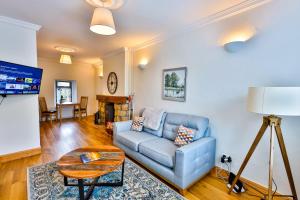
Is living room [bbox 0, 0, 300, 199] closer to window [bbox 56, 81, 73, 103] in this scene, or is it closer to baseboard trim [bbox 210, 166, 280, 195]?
baseboard trim [bbox 210, 166, 280, 195]

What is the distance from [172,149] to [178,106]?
104cm

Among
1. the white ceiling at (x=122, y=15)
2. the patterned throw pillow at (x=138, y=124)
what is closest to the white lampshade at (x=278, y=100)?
the white ceiling at (x=122, y=15)

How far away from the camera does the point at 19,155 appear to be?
2793 mm

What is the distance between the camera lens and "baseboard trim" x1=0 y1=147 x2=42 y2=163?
2.66 metres

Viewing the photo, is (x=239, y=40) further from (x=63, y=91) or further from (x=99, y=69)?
(x=63, y=91)

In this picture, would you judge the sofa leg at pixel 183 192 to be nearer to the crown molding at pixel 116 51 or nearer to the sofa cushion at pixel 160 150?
the sofa cushion at pixel 160 150

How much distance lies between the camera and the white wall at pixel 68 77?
5734 mm

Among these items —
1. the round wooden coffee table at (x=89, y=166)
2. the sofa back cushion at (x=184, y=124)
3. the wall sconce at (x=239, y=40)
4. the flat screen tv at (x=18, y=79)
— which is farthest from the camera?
the flat screen tv at (x=18, y=79)

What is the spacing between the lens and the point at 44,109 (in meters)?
5.30

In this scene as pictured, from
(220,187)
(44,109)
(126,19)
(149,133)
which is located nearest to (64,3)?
(126,19)

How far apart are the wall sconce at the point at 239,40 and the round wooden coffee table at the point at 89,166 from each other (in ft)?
6.89

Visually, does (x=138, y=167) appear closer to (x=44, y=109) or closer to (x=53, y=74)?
(x=44, y=109)

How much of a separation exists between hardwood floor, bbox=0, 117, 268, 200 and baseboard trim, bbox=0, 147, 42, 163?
0.12 m

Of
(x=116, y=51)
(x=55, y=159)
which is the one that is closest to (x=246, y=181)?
(x=55, y=159)
